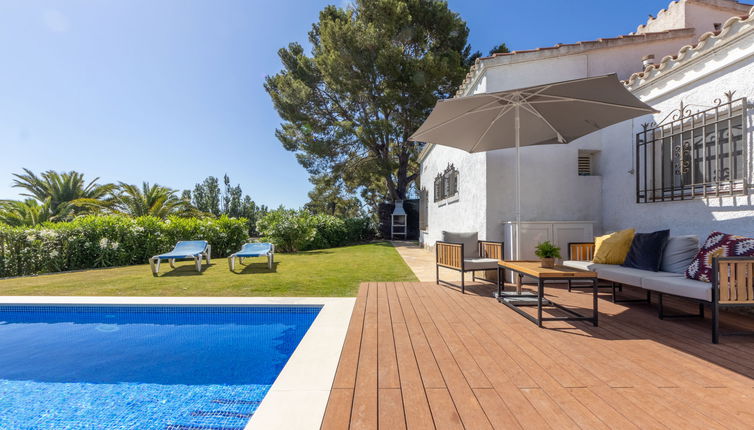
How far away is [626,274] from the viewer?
3811mm

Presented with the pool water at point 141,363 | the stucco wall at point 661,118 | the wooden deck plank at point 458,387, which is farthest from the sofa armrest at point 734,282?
the pool water at point 141,363

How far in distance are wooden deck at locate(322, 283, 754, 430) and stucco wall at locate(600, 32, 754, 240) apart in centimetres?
136

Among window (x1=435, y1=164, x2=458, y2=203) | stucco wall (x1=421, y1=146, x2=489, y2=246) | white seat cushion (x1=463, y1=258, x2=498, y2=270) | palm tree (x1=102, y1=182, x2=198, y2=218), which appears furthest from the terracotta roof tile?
palm tree (x1=102, y1=182, x2=198, y2=218)

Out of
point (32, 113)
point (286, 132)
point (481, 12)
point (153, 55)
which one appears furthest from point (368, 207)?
point (32, 113)

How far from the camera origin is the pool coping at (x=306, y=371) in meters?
1.77

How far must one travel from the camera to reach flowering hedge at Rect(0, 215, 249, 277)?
829 cm

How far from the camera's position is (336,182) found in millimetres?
22234

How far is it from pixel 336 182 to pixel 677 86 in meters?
19.0

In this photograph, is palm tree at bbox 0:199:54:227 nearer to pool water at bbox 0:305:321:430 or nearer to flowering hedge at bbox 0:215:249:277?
flowering hedge at bbox 0:215:249:277

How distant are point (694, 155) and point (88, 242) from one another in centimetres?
1387

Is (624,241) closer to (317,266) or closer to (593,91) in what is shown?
(593,91)

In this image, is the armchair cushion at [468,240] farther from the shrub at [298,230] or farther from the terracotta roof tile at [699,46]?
the shrub at [298,230]

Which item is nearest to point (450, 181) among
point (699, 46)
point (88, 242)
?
point (699, 46)

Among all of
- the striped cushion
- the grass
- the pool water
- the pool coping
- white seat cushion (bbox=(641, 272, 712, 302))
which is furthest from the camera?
the grass
